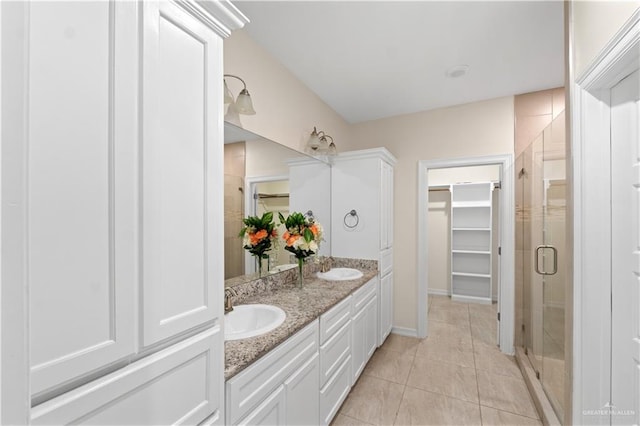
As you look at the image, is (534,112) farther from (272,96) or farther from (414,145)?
(272,96)

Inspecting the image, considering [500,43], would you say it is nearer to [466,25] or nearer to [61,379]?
[466,25]

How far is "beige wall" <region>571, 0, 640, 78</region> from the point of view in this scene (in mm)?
980

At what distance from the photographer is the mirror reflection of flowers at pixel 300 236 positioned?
2.01 m

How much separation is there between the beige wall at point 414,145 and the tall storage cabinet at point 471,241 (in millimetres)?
1665

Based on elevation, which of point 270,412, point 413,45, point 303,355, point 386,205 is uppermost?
point 413,45

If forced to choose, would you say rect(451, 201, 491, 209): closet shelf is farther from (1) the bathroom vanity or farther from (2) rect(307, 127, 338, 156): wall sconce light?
(2) rect(307, 127, 338, 156): wall sconce light

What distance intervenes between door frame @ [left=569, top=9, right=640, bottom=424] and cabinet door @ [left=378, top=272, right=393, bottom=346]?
1.67 meters

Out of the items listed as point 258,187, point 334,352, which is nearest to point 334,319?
point 334,352

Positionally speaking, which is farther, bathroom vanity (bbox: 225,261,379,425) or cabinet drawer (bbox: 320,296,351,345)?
cabinet drawer (bbox: 320,296,351,345)

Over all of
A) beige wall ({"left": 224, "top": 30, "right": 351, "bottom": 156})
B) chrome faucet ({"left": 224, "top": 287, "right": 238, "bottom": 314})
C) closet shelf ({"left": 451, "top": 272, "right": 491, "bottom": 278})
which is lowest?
closet shelf ({"left": 451, "top": 272, "right": 491, "bottom": 278})

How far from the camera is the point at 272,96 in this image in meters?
2.11

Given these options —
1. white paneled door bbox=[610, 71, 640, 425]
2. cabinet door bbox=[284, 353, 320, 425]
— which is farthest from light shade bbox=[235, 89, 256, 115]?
white paneled door bbox=[610, 71, 640, 425]

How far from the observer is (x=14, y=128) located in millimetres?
343

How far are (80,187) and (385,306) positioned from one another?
114 inches
